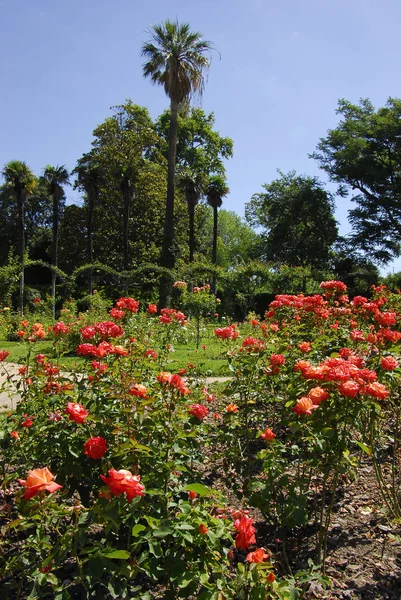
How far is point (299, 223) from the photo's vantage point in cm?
2798

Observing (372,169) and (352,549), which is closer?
(352,549)

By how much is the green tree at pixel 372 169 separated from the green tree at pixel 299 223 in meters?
1.45

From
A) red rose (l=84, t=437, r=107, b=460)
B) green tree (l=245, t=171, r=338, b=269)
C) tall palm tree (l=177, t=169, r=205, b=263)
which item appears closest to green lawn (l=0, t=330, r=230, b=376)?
red rose (l=84, t=437, r=107, b=460)

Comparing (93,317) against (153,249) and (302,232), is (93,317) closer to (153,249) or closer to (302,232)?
(153,249)

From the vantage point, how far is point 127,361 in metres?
2.65

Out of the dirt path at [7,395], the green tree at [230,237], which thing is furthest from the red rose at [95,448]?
the green tree at [230,237]

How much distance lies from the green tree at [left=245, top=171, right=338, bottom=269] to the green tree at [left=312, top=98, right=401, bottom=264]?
145 centimetres

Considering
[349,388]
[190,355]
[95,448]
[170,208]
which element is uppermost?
[170,208]

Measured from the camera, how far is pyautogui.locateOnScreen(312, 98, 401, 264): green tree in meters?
24.0

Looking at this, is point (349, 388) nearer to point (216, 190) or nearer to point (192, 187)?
point (192, 187)

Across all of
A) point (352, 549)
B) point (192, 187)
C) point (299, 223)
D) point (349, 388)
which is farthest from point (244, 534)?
point (299, 223)

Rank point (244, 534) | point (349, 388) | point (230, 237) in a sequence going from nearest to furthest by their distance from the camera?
point (244, 534)
point (349, 388)
point (230, 237)

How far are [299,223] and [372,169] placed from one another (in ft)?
17.7

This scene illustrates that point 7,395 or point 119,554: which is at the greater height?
point 119,554
